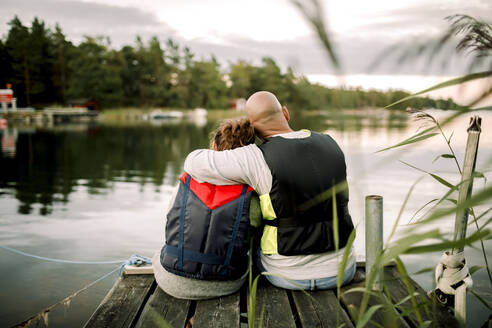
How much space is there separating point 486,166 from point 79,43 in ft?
219

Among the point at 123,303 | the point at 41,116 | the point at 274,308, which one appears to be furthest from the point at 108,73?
the point at 274,308

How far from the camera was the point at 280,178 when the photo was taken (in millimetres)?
2225

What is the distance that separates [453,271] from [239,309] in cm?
113

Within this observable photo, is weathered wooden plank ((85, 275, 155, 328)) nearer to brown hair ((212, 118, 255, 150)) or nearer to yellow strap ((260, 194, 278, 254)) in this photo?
yellow strap ((260, 194, 278, 254))

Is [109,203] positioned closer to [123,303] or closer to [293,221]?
[123,303]

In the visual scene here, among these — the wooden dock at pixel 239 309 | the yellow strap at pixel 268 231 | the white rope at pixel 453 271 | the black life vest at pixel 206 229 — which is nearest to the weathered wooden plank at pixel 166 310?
the wooden dock at pixel 239 309

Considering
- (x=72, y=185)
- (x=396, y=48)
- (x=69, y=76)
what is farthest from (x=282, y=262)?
(x=69, y=76)

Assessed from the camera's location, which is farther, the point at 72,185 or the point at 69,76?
the point at 69,76

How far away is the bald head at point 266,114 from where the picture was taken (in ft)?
8.28

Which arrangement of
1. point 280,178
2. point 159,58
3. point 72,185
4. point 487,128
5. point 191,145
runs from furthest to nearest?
point 159,58, point 191,145, point 72,185, point 280,178, point 487,128

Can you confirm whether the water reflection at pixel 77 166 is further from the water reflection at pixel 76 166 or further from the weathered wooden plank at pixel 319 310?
the weathered wooden plank at pixel 319 310

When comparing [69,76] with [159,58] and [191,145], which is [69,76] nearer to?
[159,58]

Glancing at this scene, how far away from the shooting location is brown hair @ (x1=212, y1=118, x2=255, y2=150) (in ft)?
8.28

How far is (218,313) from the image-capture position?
2.21 meters
